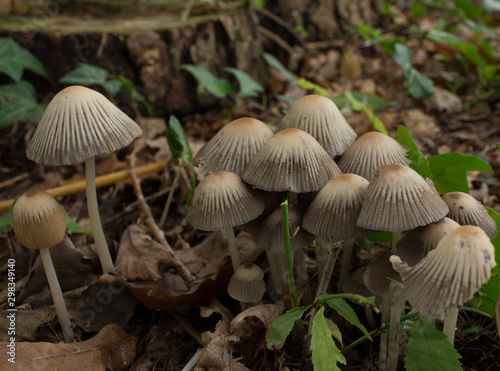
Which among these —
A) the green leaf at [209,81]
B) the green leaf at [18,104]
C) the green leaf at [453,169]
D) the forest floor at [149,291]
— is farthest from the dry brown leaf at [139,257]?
the green leaf at [209,81]

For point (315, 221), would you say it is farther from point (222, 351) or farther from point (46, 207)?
point (46, 207)

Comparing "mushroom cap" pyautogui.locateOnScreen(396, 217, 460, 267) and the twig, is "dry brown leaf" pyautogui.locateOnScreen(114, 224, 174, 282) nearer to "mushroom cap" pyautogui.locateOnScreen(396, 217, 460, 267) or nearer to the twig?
the twig

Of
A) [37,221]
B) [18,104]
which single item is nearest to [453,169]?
[37,221]

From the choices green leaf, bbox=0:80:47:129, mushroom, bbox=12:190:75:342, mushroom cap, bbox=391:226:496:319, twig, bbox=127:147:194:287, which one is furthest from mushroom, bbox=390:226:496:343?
green leaf, bbox=0:80:47:129

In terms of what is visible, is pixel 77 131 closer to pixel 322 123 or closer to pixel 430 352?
pixel 322 123

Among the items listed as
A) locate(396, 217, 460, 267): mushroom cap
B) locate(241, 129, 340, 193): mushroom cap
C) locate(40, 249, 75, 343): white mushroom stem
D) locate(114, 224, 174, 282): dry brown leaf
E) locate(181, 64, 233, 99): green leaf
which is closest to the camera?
locate(396, 217, 460, 267): mushroom cap

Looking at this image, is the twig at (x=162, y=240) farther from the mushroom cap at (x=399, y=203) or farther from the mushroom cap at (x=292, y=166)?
the mushroom cap at (x=399, y=203)
